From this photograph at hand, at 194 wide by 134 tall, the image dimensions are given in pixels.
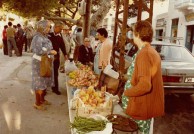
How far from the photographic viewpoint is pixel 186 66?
759 cm

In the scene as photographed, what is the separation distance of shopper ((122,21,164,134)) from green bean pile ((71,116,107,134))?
0.41 meters

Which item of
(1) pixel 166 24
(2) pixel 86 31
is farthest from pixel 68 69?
(1) pixel 166 24

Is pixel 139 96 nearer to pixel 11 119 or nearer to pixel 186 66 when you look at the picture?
pixel 11 119

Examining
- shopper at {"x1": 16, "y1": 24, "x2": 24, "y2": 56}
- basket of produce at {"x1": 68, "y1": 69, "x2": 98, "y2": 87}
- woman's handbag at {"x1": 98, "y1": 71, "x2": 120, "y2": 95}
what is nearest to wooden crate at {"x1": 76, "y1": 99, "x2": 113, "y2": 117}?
woman's handbag at {"x1": 98, "y1": 71, "x2": 120, "y2": 95}

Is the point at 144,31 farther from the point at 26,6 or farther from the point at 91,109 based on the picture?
the point at 26,6

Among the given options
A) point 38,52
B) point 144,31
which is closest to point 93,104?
point 144,31

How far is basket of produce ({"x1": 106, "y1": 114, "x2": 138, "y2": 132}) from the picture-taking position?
3.25 m

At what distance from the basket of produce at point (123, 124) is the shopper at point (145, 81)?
0.09 meters

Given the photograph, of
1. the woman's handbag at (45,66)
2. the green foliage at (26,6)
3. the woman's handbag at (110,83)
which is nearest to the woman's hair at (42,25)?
the woman's handbag at (45,66)

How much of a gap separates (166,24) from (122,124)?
91.4 feet

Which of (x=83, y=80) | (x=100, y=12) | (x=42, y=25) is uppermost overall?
(x=100, y=12)

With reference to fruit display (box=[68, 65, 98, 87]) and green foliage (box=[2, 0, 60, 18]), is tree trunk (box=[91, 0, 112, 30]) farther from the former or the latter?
fruit display (box=[68, 65, 98, 87])

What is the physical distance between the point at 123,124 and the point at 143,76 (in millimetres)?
681

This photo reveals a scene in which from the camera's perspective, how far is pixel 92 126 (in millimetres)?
3230
